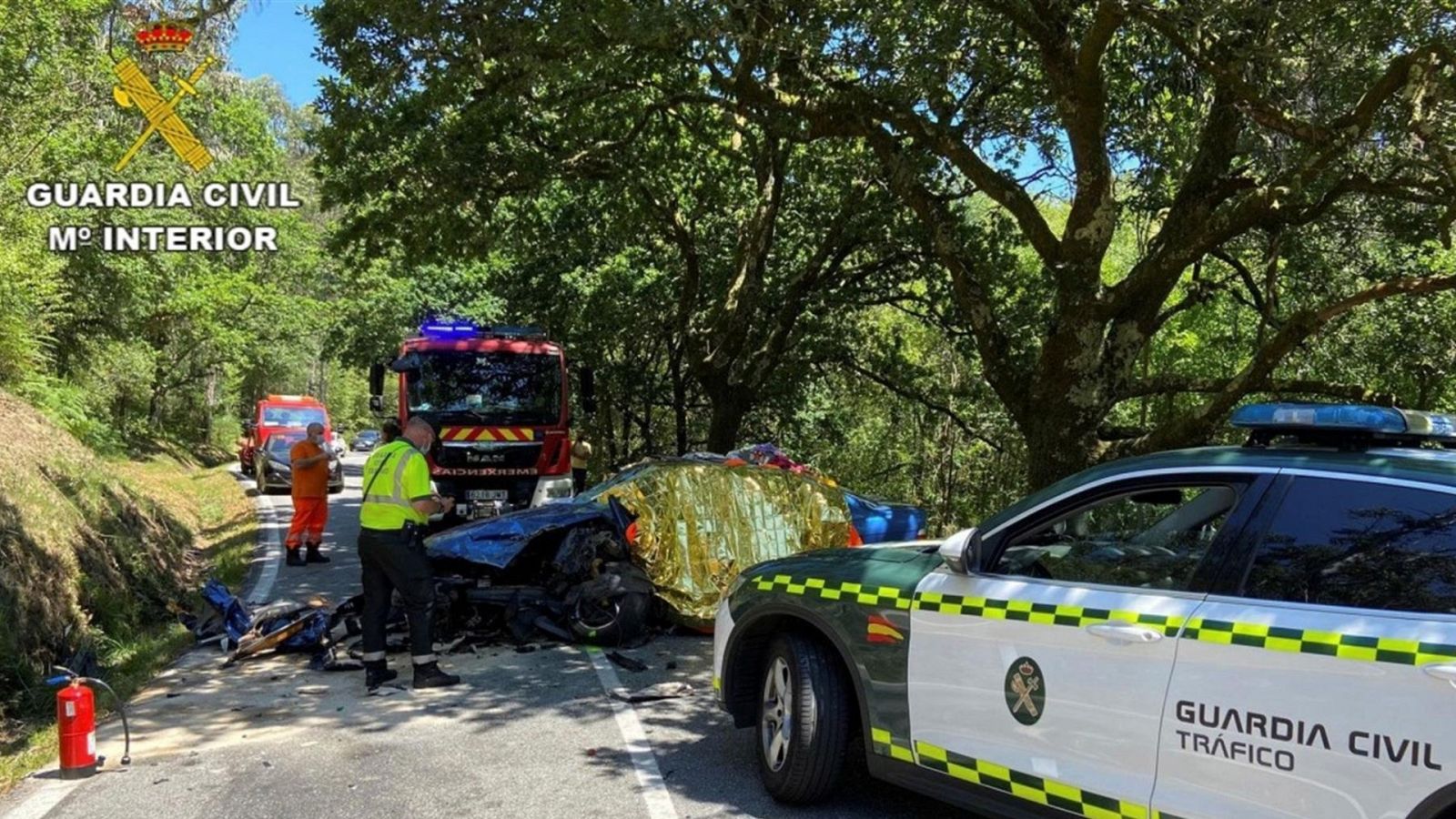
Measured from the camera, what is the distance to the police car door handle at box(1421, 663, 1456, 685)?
2602 millimetres

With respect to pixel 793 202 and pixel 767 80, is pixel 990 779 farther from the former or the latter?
pixel 793 202

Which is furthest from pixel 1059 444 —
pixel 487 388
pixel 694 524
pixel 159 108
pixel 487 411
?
pixel 159 108

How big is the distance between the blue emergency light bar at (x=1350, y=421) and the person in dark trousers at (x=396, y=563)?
15.4 feet

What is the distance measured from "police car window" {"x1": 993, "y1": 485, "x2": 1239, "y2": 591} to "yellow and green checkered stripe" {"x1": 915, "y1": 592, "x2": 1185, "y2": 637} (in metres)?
0.15

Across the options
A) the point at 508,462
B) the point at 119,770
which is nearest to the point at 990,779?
the point at 119,770

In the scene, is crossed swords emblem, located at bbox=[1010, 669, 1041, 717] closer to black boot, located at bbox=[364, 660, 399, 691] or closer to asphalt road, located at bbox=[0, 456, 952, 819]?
asphalt road, located at bbox=[0, 456, 952, 819]

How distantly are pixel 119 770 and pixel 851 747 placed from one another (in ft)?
11.6

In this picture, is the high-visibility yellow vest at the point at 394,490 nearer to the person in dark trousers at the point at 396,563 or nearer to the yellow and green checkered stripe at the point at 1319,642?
the person in dark trousers at the point at 396,563

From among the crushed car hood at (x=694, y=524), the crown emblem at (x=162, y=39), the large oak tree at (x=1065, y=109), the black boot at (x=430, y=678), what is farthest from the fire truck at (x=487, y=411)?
the black boot at (x=430, y=678)

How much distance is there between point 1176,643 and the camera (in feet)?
10.4

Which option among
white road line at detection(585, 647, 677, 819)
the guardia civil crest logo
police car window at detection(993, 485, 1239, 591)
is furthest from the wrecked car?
the guardia civil crest logo

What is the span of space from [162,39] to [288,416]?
41.9 ft

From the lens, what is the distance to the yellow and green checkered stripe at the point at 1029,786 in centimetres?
328

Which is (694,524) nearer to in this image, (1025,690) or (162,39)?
(1025,690)
